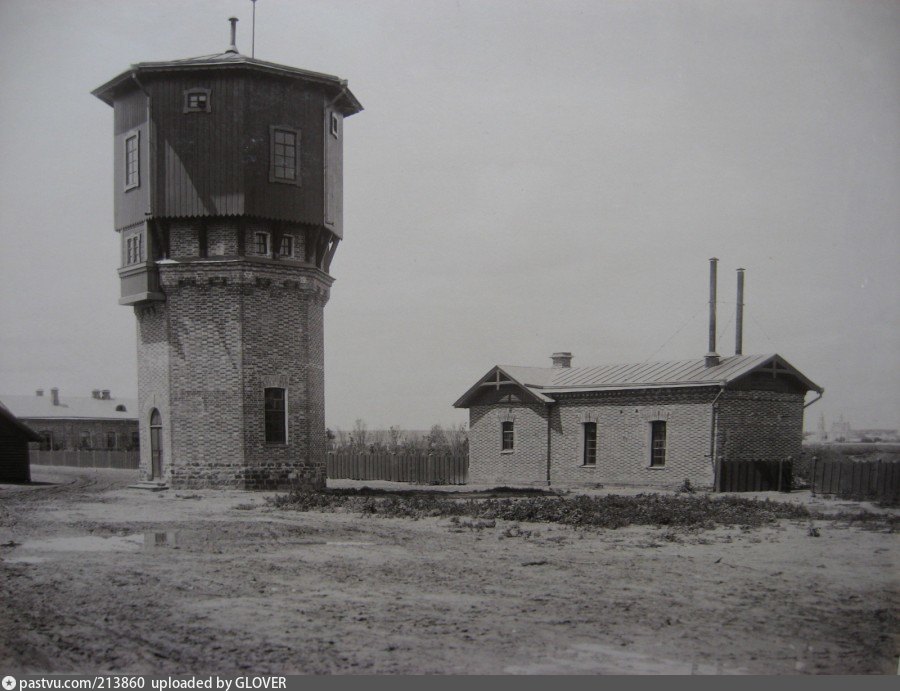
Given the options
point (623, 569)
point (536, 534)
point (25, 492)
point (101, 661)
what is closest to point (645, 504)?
point (536, 534)

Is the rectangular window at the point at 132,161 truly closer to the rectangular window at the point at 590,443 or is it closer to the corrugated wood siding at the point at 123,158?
the corrugated wood siding at the point at 123,158

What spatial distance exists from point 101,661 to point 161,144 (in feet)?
56.2

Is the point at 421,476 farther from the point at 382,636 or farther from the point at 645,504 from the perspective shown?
the point at 382,636

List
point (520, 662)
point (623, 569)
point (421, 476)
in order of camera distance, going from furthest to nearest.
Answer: point (421, 476), point (623, 569), point (520, 662)

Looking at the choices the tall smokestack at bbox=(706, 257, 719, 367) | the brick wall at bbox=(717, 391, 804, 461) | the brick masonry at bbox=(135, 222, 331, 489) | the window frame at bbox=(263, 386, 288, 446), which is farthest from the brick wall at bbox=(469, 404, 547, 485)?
the window frame at bbox=(263, 386, 288, 446)

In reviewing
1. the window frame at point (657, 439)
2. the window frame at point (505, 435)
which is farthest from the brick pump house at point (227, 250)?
the window frame at point (657, 439)

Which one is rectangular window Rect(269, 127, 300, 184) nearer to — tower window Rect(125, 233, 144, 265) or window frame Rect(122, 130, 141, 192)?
window frame Rect(122, 130, 141, 192)

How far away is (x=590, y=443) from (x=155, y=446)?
46.5 ft

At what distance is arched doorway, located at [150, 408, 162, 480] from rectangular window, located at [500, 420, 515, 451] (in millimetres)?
12752

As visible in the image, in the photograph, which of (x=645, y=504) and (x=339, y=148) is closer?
(x=645, y=504)

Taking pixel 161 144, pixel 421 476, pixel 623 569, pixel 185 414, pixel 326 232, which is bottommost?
pixel 421 476

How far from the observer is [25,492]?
23.6m

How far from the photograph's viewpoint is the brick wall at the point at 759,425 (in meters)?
24.1

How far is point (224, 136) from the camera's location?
805 inches
